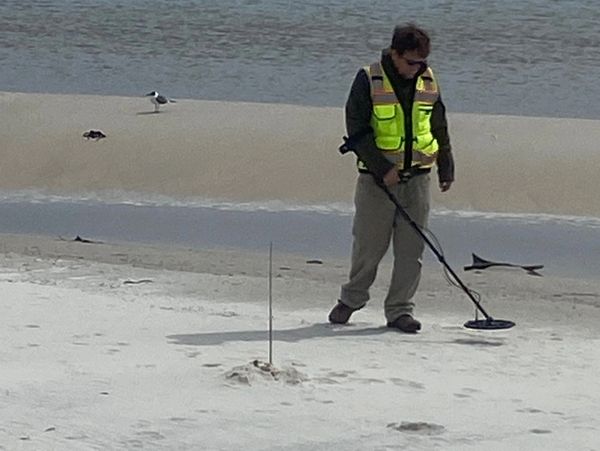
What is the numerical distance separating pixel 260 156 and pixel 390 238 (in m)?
8.65

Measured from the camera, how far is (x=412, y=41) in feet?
25.0

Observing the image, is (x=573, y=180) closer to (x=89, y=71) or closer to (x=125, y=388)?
(x=125, y=388)

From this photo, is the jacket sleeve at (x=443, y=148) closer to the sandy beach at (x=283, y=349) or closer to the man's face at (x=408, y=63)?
the man's face at (x=408, y=63)

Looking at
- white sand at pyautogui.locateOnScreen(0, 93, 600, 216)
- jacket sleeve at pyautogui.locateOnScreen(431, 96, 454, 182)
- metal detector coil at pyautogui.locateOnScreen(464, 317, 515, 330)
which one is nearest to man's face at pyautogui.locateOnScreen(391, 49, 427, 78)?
jacket sleeve at pyautogui.locateOnScreen(431, 96, 454, 182)

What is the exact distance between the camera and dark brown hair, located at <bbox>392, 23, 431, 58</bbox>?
25.0ft

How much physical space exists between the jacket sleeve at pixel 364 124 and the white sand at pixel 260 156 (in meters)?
6.82

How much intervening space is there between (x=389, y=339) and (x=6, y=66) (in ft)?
63.9

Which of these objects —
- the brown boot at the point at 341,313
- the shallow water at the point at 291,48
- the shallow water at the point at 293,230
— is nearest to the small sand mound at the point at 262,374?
the brown boot at the point at 341,313

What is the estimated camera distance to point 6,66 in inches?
1037

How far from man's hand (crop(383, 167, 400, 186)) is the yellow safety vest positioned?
63mm

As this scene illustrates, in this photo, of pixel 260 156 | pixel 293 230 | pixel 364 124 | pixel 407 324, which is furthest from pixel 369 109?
pixel 260 156

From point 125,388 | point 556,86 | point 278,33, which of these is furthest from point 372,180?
point 278,33

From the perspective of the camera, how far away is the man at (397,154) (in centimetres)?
776

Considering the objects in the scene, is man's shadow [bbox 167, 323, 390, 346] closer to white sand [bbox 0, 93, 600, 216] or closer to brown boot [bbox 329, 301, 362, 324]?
brown boot [bbox 329, 301, 362, 324]
